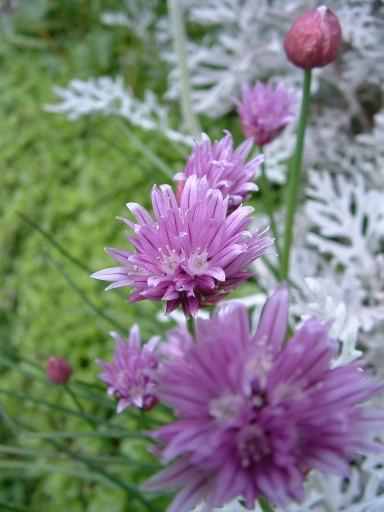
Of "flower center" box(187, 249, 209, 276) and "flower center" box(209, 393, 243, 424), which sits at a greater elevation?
"flower center" box(187, 249, 209, 276)

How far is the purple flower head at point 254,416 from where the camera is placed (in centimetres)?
37

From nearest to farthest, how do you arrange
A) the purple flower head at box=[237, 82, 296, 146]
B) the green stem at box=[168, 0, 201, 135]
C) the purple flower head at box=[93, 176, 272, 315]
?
the purple flower head at box=[93, 176, 272, 315] < the purple flower head at box=[237, 82, 296, 146] < the green stem at box=[168, 0, 201, 135]

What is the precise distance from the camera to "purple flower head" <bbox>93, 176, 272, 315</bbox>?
0.48m

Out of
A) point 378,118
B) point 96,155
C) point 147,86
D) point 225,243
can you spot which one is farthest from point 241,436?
point 147,86

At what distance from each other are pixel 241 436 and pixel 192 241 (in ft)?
0.56

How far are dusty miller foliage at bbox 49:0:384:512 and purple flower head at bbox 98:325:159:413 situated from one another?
22cm

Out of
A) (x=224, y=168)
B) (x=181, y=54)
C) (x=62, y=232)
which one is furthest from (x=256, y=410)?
(x=62, y=232)

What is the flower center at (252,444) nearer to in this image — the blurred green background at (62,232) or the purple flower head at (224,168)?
the purple flower head at (224,168)

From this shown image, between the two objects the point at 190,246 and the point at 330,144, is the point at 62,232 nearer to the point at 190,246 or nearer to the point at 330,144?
the point at 330,144

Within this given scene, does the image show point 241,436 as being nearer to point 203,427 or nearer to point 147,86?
point 203,427

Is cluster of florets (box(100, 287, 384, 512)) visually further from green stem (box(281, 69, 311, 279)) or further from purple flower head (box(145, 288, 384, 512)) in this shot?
green stem (box(281, 69, 311, 279))

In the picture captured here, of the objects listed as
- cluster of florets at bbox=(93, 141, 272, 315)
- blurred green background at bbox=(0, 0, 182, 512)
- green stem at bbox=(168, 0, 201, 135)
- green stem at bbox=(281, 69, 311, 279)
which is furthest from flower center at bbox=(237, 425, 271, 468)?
green stem at bbox=(168, 0, 201, 135)

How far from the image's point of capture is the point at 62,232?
5.36 ft

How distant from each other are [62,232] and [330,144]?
2.50ft
